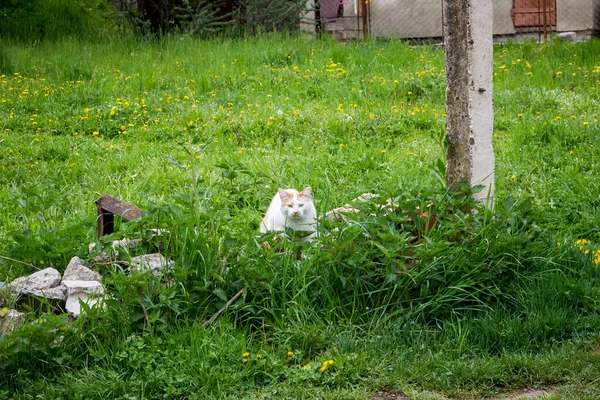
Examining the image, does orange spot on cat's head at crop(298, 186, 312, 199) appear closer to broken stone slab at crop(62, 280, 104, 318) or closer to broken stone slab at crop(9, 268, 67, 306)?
broken stone slab at crop(62, 280, 104, 318)

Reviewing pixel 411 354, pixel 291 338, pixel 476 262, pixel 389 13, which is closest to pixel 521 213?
pixel 476 262

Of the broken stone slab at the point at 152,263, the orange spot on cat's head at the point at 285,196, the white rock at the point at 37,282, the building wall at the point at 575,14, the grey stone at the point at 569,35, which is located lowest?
the white rock at the point at 37,282

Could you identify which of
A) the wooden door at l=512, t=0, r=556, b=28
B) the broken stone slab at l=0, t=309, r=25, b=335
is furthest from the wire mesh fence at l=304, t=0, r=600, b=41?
the broken stone slab at l=0, t=309, r=25, b=335

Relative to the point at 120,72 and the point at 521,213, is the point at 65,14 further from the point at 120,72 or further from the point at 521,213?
the point at 521,213

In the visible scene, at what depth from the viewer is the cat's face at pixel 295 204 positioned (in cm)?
574

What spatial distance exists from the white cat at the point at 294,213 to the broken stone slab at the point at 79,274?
1.33 metres

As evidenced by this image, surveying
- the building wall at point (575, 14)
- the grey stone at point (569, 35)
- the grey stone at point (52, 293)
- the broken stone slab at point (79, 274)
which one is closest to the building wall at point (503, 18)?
the building wall at point (575, 14)

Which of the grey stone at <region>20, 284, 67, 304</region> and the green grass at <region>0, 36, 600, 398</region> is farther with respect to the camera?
the grey stone at <region>20, 284, 67, 304</region>

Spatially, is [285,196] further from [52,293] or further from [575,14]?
[575,14]

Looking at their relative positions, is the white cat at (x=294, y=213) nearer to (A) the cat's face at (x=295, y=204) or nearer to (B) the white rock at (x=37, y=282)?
(A) the cat's face at (x=295, y=204)

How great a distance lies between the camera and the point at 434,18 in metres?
18.3

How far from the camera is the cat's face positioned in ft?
18.8

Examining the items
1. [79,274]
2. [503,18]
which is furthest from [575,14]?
[79,274]

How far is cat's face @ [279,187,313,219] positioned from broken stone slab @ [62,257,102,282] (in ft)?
4.77
